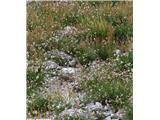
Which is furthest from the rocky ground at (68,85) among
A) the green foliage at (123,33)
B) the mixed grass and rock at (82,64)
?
the green foliage at (123,33)

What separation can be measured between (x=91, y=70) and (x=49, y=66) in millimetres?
666

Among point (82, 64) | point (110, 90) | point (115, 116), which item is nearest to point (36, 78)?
point (82, 64)

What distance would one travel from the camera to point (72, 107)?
303 ft

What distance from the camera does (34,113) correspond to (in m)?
92.5

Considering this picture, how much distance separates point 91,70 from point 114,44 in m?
0.55

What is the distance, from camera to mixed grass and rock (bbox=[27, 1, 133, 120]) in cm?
9250

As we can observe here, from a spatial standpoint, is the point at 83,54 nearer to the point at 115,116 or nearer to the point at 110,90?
the point at 110,90

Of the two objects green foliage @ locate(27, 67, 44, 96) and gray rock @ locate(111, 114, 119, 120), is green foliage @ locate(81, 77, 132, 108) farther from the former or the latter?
green foliage @ locate(27, 67, 44, 96)

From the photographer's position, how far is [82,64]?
92688mm
